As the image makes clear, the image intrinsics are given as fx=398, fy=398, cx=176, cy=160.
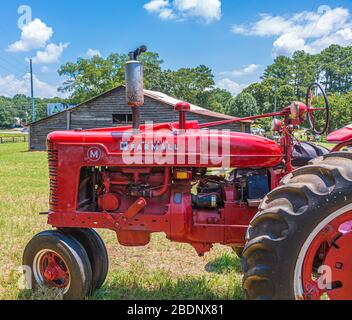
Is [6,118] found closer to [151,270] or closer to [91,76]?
[91,76]

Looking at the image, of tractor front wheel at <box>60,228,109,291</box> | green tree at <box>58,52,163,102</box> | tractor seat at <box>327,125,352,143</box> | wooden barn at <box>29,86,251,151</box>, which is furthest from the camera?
green tree at <box>58,52,163,102</box>

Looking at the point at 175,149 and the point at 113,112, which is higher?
the point at 113,112

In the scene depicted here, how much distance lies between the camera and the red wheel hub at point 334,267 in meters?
2.55

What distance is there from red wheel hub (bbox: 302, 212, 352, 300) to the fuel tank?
3.07 ft

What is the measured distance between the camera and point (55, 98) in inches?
2712

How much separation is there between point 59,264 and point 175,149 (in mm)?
1528

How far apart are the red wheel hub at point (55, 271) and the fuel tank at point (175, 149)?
3.06 ft

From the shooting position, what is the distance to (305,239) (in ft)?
8.11

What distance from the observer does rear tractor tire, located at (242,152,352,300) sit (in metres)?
2.47

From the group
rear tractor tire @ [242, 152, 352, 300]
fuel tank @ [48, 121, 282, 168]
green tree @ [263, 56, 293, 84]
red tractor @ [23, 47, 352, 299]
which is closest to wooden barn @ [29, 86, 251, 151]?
red tractor @ [23, 47, 352, 299]

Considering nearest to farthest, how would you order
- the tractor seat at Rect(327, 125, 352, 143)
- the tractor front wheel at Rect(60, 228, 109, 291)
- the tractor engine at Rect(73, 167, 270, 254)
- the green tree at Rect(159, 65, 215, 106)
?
the tractor seat at Rect(327, 125, 352, 143) → the tractor engine at Rect(73, 167, 270, 254) → the tractor front wheel at Rect(60, 228, 109, 291) → the green tree at Rect(159, 65, 215, 106)

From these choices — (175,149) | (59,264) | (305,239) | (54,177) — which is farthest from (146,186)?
(305,239)

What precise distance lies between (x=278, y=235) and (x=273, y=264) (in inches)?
7.2

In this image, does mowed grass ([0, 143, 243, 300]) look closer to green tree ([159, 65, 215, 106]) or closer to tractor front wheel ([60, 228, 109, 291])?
tractor front wheel ([60, 228, 109, 291])
